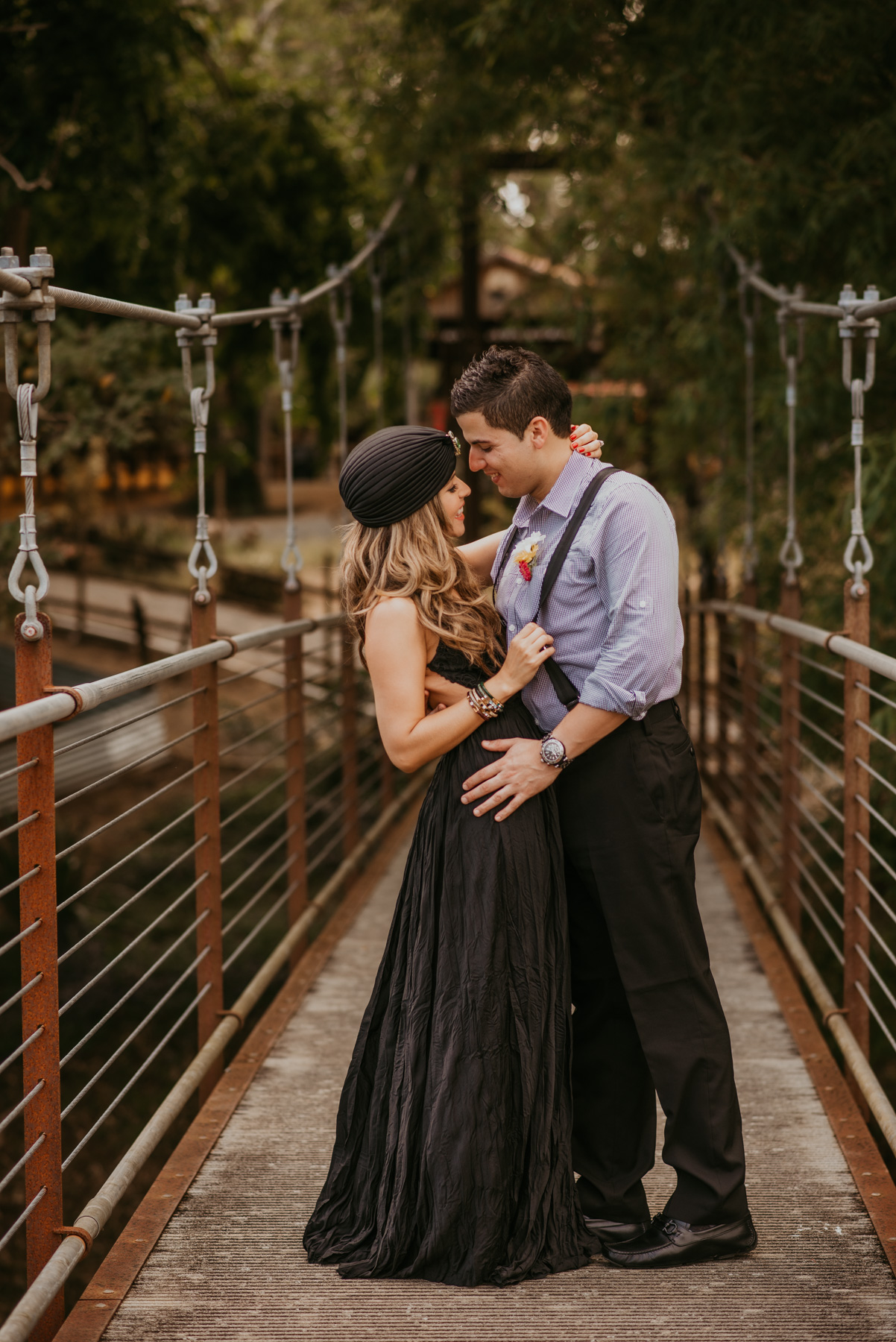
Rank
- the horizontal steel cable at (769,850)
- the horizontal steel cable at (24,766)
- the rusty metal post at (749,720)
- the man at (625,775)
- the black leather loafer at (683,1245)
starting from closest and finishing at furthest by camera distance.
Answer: the horizontal steel cable at (24,766)
the man at (625,775)
the black leather loafer at (683,1245)
the horizontal steel cable at (769,850)
the rusty metal post at (749,720)

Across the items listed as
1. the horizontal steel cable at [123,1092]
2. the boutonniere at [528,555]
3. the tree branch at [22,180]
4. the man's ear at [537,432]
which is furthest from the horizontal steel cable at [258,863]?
the tree branch at [22,180]

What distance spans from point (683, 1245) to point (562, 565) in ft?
3.79

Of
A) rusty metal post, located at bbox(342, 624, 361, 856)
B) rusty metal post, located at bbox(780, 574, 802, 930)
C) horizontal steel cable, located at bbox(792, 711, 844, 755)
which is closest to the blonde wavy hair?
horizontal steel cable, located at bbox(792, 711, 844, 755)

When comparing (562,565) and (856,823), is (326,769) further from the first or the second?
(562,565)

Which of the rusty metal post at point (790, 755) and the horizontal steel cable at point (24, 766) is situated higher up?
the horizontal steel cable at point (24, 766)

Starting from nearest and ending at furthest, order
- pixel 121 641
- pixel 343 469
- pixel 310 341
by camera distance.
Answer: pixel 343 469, pixel 310 341, pixel 121 641

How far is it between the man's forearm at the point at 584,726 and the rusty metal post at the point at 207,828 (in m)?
1.16

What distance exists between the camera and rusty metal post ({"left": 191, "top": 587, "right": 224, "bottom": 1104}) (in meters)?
3.10

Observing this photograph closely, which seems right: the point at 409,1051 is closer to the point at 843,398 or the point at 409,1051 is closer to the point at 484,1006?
the point at 484,1006

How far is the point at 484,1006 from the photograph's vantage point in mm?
2189

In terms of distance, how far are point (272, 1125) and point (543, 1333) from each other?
1.01 m

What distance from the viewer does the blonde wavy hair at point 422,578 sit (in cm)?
220

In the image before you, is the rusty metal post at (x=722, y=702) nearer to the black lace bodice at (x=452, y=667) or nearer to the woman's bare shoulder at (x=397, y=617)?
the black lace bodice at (x=452, y=667)

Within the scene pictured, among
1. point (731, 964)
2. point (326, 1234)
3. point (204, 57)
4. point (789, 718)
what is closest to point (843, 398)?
point (789, 718)
